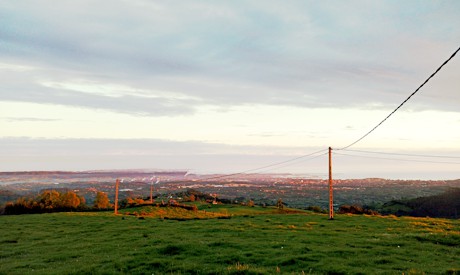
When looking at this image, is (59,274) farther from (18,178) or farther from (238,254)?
(18,178)

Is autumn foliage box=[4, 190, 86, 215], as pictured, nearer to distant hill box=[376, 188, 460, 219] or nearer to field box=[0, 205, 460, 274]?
field box=[0, 205, 460, 274]

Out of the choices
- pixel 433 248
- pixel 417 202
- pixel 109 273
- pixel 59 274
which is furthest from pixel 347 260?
pixel 417 202

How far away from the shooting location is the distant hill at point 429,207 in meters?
122

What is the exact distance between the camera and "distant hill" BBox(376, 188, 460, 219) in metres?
122

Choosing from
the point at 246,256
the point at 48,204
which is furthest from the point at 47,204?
the point at 246,256

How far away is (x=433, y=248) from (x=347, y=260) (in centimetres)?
854

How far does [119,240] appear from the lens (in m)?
27.3

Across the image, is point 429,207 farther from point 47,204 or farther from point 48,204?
point 47,204

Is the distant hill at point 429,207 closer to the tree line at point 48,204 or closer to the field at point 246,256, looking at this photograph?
the tree line at point 48,204

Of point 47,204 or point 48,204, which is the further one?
point 48,204

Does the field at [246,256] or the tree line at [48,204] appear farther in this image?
the tree line at [48,204]

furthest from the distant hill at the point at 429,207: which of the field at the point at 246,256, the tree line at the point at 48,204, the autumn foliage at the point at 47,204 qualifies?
the field at the point at 246,256

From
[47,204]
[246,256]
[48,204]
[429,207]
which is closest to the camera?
[246,256]

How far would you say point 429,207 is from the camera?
440 ft
